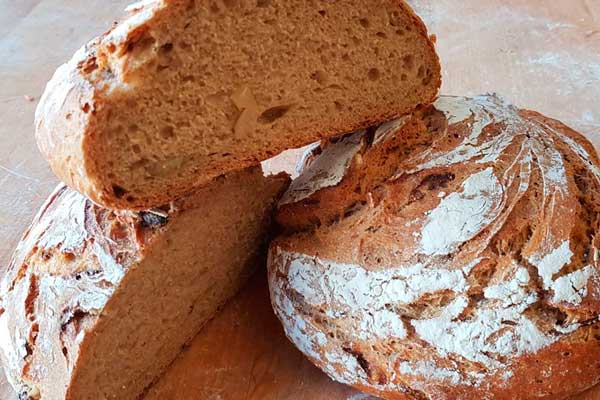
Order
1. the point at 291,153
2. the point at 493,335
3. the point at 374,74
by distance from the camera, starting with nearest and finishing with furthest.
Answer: the point at 493,335
the point at 374,74
the point at 291,153

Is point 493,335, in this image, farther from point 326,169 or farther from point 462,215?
point 326,169

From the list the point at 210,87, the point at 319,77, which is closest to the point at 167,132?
the point at 210,87

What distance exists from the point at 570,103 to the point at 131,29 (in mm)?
2073

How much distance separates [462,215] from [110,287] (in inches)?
42.0

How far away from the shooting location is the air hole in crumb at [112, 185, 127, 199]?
1.79 metres

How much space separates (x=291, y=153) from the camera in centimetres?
292

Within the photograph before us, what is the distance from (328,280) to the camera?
6.65ft

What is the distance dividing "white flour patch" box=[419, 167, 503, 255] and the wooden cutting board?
1.91 feet

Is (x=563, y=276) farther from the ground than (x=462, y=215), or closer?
closer

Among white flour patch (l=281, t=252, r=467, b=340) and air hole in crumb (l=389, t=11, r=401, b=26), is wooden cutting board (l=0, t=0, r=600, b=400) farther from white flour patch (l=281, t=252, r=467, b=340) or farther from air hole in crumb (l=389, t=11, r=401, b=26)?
air hole in crumb (l=389, t=11, r=401, b=26)

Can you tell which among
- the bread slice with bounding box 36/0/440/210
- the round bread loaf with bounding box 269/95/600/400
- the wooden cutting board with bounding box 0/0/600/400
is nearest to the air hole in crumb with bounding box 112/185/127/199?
the bread slice with bounding box 36/0/440/210

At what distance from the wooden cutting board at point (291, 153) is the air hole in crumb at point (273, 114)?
0.82m

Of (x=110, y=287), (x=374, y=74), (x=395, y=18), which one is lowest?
(x=110, y=287)

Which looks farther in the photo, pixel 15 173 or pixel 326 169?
pixel 15 173
